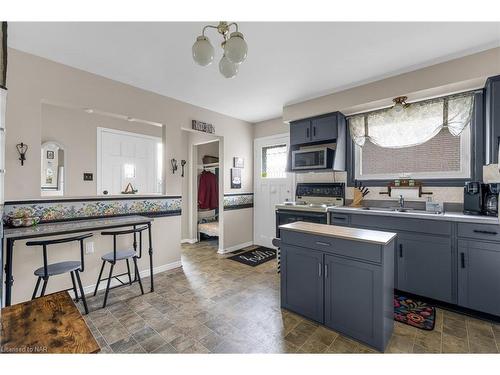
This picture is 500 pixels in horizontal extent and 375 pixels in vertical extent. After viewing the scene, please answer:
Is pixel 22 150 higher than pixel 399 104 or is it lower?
lower

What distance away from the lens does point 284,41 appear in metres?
2.09

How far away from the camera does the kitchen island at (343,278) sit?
1648 millimetres

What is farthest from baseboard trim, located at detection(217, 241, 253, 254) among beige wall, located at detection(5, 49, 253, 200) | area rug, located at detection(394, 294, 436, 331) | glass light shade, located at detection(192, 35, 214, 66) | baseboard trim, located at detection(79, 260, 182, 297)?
glass light shade, located at detection(192, 35, 214, 66)

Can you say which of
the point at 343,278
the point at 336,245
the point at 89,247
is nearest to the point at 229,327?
the point at 343,278

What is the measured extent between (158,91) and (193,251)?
2.78 m

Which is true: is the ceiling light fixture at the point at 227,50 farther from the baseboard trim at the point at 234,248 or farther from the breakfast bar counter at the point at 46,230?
the baseboard trim at the point at 234,248

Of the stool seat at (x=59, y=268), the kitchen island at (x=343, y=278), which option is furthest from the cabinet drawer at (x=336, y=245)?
the stool seat at (x=59, y=268)

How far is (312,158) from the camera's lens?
11.4 ft

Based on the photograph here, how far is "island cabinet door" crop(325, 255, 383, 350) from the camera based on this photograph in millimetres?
1646

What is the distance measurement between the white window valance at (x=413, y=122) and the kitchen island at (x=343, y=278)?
5.60ft

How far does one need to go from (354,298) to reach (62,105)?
11.2 feet

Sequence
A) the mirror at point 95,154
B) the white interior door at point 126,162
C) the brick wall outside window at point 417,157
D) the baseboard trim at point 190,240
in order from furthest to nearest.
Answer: the baseboard trim at point 190,240 → the white interior door at point 126,162 → the mirror at point 95,154 → the brick wall outside window at point 417,157

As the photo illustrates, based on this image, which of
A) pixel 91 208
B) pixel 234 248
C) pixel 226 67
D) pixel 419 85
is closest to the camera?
pixel 226 67

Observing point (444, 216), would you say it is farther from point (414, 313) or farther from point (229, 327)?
point (229, 327)
